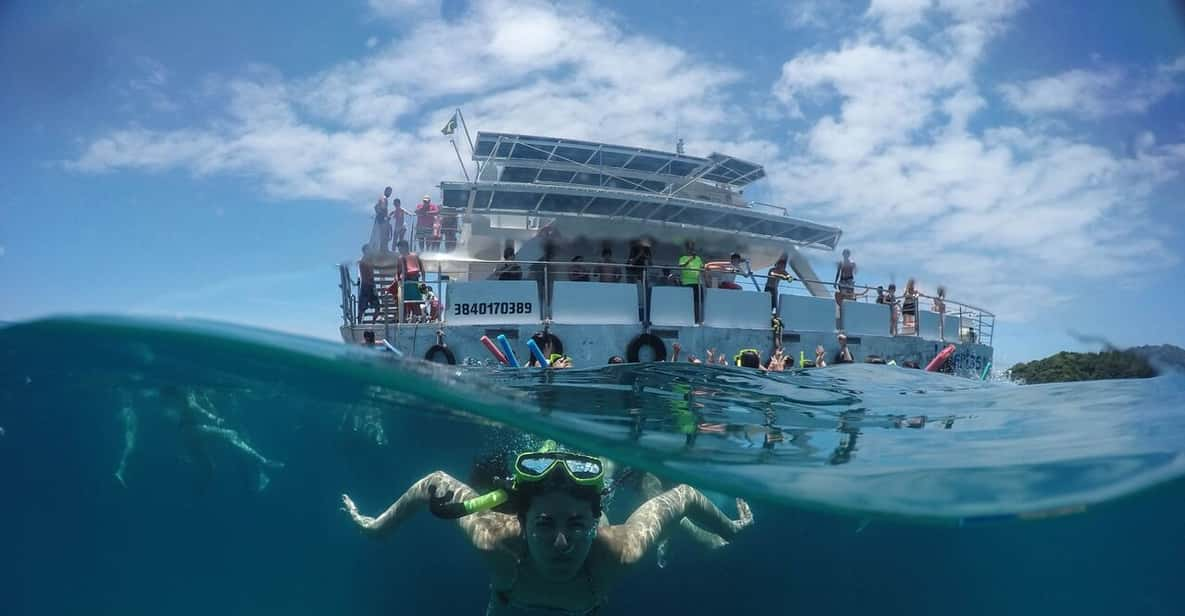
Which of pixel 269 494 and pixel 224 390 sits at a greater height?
pixel 224 390

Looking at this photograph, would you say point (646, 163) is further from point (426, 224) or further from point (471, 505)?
point (471, 505)

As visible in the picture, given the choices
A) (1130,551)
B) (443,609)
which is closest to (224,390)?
(443,609)

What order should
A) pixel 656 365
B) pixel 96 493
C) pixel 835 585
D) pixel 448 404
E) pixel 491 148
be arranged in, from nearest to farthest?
1. pixel 448 404
2. pixel 656 365
3. pixel 835 585
4. pixel 96 493
5. pixel 491 148

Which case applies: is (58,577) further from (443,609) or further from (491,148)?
(491,148)

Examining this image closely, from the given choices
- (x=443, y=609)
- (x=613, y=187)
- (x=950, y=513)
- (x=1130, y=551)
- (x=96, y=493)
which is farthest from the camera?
(x=613, y=187)

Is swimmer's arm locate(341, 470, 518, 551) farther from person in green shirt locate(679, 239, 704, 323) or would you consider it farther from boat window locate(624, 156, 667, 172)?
boat window locate(624, 156, 667, 172)

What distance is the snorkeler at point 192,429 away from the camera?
9.59m

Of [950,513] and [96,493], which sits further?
[96,493]

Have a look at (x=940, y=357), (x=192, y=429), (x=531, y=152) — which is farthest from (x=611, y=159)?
(x=192, y=429)

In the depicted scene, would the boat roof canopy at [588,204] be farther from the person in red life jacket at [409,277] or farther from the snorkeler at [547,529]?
the snorkeler at [547,529]

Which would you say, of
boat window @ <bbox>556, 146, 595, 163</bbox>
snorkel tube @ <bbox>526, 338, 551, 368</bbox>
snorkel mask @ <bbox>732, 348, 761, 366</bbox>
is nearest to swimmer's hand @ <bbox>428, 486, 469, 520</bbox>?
snorkel tube @ <bbox>526, 338, 551, 368</bbox>

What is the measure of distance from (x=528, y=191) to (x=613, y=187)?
3.15 meters

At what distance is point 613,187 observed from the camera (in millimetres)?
17484

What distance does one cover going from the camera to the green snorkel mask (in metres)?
4.77
